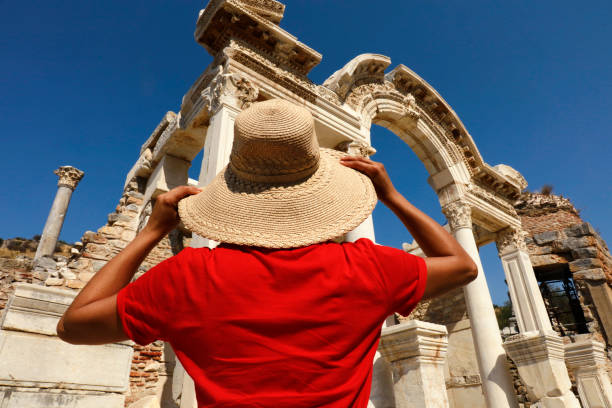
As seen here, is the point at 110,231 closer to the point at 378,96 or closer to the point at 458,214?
the point at 378,96

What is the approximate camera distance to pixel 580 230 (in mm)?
12898

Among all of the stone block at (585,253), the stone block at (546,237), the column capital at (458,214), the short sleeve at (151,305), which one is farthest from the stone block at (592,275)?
the short sleeve at (151,305)

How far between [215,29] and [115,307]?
19.1 feet

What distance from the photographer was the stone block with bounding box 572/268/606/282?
1208cm

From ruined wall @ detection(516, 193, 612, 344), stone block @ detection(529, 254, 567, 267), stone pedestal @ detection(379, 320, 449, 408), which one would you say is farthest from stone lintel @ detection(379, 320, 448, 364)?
stone block @ detection(529, 254, 567, 267)

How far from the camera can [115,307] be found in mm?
1021

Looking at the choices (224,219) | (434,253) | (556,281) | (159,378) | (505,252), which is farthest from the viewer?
(556,281)

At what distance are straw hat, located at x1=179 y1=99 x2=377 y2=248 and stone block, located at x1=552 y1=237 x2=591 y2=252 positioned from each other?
1456 centimetres

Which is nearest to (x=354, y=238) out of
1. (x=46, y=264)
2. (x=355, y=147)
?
(x=355, y=147)

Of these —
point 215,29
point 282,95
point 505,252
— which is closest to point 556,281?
point 505,252

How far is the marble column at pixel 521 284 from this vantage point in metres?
8.37

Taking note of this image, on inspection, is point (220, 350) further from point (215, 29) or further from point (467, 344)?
point (467, 344)

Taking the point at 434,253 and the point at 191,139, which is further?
the point at 191,139

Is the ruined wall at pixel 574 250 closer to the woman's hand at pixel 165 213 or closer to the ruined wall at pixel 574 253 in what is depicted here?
the ruined wall at pixel 574 253
